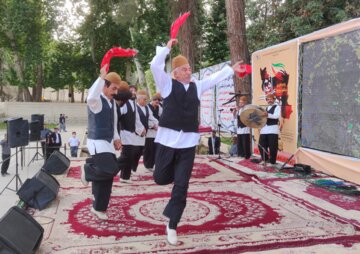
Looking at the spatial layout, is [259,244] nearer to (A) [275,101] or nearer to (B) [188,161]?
(B) [188,161]

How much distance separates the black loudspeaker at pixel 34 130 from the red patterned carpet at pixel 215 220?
5.38m

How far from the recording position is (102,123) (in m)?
4.76

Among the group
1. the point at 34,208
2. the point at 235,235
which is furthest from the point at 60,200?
the point at 235,235

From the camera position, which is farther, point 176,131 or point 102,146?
point 102,146

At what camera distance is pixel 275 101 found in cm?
923

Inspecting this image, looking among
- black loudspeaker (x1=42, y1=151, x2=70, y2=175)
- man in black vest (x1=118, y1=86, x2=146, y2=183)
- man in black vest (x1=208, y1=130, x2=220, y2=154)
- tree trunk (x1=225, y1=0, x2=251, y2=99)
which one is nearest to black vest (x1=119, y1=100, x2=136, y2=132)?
man in black vest (x1=118, y1=86, x2=146, y2=183)

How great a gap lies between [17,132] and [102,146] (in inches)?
137

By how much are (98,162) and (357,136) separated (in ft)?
14.6

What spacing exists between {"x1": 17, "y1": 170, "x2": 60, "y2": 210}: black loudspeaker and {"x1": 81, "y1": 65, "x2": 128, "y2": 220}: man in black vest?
973 millimetres

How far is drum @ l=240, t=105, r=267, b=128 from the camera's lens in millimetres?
8320

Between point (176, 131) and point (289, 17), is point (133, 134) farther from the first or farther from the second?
point (289, 17)

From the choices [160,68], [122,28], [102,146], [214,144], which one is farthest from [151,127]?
[122,28]

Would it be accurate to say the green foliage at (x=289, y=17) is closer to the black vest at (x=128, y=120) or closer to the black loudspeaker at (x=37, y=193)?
the black vest at (x=128, y=120)

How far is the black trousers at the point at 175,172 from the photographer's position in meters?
4.14
